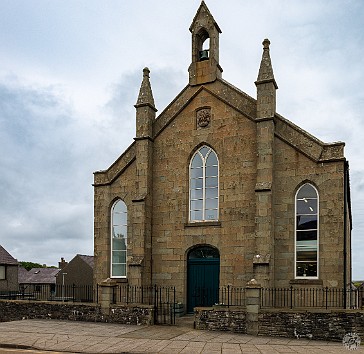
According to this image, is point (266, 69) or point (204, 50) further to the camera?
point (204, 50)

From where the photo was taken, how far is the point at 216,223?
19.5 metres

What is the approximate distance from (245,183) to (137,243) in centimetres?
576

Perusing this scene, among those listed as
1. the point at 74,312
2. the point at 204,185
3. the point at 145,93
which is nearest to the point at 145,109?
the point at 145,93

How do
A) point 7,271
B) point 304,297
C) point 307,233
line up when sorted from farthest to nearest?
point 7,271, point 307,233, point 304,297

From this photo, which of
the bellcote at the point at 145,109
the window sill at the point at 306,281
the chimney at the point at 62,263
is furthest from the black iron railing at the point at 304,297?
the chimney at the point at 62,263

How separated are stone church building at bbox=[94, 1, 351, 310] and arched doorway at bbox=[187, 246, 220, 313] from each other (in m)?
0.05

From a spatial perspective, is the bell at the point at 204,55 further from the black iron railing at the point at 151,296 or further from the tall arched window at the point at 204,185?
the black iron railing at the point at 151,296

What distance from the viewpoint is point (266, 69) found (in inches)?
747

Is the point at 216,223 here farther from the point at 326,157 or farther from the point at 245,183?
the point at 326,157

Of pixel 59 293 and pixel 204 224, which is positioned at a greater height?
pixel 204 224

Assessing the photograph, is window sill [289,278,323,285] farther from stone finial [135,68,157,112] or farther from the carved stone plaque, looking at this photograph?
stone finial [135,68,157,112]

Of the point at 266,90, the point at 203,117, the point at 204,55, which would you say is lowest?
the point at 203,117

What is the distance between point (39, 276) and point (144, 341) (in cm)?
4774

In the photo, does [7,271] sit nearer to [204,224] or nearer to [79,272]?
[79,272]
